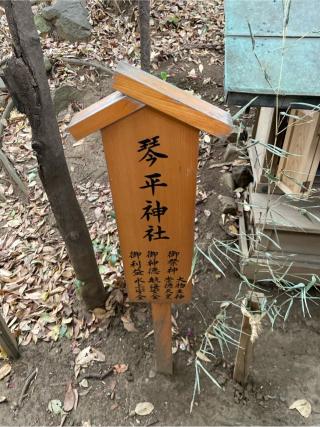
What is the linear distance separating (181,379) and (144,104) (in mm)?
2543

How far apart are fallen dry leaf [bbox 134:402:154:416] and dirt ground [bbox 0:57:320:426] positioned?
37 millimetres

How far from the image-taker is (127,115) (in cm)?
174

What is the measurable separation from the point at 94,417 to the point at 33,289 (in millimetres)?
1454

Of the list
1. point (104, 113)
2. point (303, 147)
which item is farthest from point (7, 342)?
point (303, 147)

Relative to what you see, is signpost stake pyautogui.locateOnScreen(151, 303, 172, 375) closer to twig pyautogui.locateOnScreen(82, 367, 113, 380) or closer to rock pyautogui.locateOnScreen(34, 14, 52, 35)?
twig pyautogui.locateOnScreen(82, 367, 113, 380)

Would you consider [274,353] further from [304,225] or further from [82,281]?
[82,281]

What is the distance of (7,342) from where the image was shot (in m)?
3.31

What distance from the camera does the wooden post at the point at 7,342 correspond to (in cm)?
321

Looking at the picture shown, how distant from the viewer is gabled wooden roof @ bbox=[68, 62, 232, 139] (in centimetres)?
162

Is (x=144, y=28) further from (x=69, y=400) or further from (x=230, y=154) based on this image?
(x=69, y=400)

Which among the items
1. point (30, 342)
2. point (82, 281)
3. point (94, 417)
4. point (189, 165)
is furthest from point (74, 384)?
point (189, 165)

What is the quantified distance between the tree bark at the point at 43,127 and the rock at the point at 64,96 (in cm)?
373

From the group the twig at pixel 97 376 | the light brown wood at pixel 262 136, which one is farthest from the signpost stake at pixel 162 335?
the light brown wood at pixel 262 136

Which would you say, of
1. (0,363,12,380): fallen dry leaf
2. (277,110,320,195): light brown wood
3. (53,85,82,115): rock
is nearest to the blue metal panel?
(277,110,320,195): light brown wood
